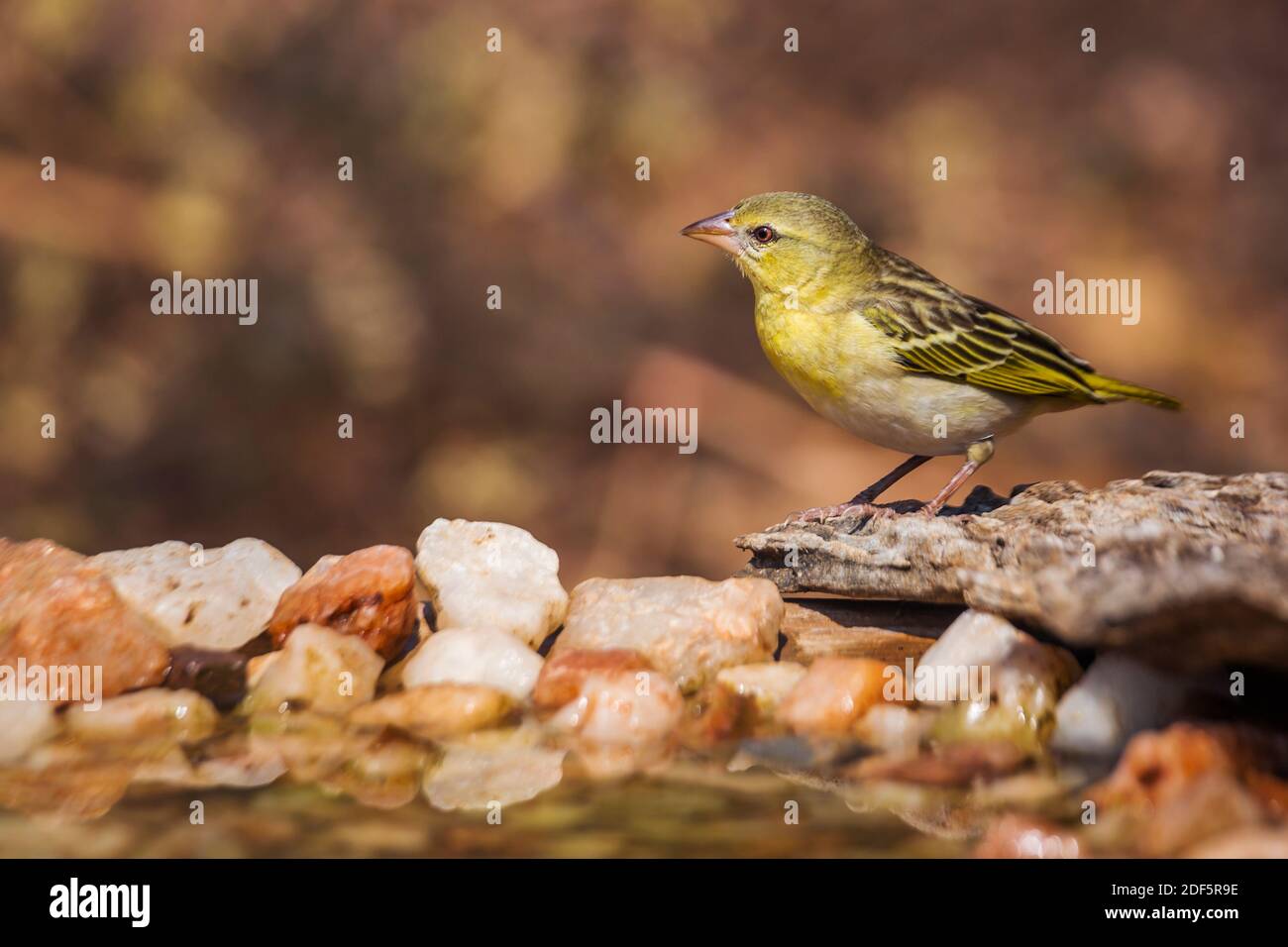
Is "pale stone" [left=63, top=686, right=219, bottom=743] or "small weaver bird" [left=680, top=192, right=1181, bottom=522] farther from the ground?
"small weaver bird" [left=680, top=192, right=1181, bottom=522]

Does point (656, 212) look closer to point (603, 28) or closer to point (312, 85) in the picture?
point (603, 28)

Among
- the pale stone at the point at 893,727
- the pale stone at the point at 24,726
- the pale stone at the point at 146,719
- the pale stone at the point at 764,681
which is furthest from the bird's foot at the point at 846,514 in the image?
the pale stone at the point at 24,726

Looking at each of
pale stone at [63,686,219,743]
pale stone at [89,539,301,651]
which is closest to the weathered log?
pale stone at [89,539,301,651]

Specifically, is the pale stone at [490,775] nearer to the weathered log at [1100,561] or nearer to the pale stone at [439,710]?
the pale stone at [439,710]

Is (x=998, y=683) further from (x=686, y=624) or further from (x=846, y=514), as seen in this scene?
(x=846, y=514)

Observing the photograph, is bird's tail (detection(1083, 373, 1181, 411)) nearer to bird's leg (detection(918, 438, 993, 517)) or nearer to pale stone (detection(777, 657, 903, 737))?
bird's leg (detection(918, 438, 993, 517))
